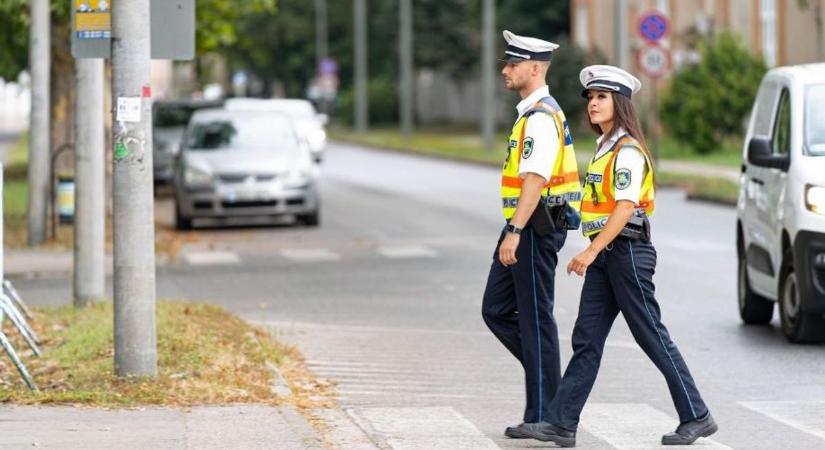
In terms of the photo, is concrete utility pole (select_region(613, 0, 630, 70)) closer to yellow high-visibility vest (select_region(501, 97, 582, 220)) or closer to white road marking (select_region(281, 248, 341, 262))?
white road marking (select_region(281, 248, 341, 262))

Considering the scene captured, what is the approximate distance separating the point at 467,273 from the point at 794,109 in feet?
19.0

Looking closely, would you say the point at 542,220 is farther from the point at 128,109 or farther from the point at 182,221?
the point at 182,221

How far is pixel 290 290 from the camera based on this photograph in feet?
54.9

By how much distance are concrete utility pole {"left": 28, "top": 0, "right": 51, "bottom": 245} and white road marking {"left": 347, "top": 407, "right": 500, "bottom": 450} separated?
11.6 m

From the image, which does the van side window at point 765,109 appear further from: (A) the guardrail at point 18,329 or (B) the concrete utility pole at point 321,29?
(B) the concrete utility pole at point 321,29

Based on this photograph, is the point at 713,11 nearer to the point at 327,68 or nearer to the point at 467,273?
the point at 327,68

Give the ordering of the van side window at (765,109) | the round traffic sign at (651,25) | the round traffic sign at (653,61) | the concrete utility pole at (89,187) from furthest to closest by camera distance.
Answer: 1. the round traffic sign at (651,25)
2. the round traffic sign at (653,61)
3. the concrete utility pole at (89,187)
4. the van side window at (765,109)

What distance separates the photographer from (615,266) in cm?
829

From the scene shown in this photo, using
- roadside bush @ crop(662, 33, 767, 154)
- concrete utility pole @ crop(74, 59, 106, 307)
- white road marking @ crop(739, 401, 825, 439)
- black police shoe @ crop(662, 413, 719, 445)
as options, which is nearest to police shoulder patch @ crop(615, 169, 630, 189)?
black police shoe @ crop(662, 413, 719, 445)

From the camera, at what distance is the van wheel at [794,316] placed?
1206cm

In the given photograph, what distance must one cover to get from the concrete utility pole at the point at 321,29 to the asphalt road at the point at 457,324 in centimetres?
6394

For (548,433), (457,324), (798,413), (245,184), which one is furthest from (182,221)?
(548,433)

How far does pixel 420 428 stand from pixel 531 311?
0.90 meters

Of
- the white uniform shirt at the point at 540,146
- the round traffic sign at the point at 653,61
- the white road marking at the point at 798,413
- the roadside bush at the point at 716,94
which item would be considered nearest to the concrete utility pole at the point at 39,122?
the white road marking at the point at 798,413
